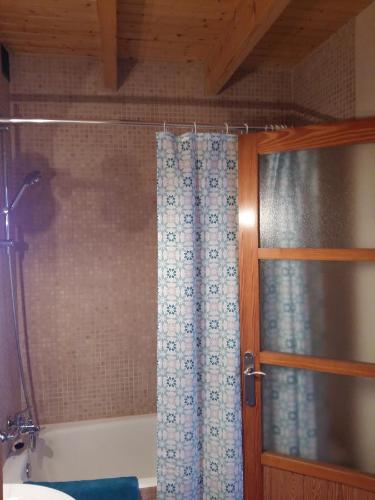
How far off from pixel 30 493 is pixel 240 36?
2.11m

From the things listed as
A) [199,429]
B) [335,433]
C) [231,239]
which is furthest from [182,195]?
[335,433]

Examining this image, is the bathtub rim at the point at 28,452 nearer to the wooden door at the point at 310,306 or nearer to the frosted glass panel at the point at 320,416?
the wooden door at the point at 310,306

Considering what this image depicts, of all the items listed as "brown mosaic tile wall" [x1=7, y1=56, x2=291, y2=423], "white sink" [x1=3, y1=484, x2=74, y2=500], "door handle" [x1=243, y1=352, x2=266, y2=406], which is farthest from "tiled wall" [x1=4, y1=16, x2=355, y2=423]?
"white sink" [x1=3, y1=484, x2=74, y2=500]

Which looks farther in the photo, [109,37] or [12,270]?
[12,270]

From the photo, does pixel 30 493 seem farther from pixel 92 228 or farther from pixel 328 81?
pixel 328 81

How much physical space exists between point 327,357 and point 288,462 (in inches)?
21.9

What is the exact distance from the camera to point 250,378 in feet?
6.72

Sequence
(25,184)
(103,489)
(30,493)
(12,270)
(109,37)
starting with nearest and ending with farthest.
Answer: (30,493) < (109,37) < (103,489) < (25,184) < (12,270)

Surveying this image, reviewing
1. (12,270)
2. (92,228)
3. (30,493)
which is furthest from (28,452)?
(92,228)

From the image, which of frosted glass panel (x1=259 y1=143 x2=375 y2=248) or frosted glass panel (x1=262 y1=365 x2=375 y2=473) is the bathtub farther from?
frosted glass panel (x1=259 y1=143 x2=375 y2=248)

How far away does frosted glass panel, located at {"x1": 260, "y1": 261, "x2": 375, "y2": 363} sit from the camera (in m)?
1.90

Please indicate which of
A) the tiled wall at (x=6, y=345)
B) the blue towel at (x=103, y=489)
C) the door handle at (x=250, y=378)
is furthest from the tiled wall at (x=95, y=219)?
the door handle at (x=250, y=378)

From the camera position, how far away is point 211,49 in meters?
2.56

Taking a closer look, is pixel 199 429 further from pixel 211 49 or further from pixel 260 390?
pixel 211 49
